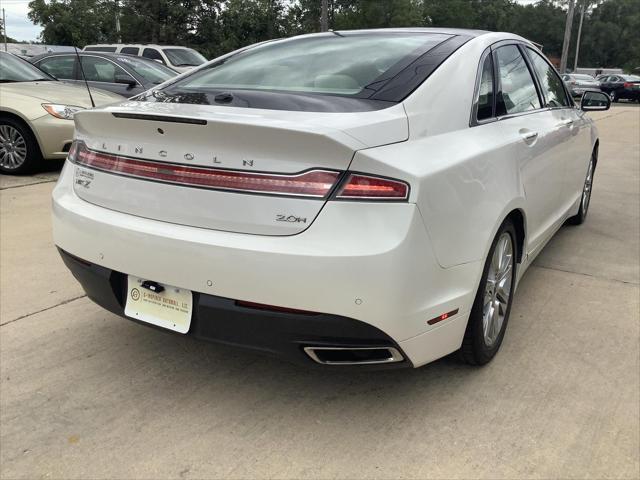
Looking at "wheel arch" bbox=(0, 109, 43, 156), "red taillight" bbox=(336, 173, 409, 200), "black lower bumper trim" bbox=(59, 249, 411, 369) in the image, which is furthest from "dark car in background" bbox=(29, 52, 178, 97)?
"red taillight" bbox=(336, 173, 409, 200)

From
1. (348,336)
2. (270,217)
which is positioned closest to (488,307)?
(348,336)

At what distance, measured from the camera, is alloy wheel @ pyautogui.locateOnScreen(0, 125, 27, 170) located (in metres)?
6.82

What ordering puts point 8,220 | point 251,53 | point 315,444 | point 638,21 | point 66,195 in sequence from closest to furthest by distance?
1. point 315,444
2. point 66,195
3. point 251,53
4. point 8,220
5. point 638,21

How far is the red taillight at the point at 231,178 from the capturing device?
6.61 ft

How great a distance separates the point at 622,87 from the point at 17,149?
32895 millimetres

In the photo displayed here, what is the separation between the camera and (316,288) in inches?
78.8

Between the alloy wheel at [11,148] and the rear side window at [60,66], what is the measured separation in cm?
340

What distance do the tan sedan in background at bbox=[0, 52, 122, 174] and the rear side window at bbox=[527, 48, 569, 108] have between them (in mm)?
4996

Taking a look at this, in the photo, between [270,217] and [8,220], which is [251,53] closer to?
[270,217]

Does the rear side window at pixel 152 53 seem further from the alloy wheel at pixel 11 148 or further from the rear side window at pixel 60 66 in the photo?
the alloy wheel at pixel 11 148

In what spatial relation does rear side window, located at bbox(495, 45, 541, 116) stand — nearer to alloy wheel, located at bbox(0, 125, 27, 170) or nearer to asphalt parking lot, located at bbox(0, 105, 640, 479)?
asphalt parking lot, located at bbox(0, 105, 640, 479)

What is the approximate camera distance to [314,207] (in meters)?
2.01

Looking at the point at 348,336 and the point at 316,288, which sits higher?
the point at 316,288

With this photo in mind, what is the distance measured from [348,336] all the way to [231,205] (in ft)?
2.01
